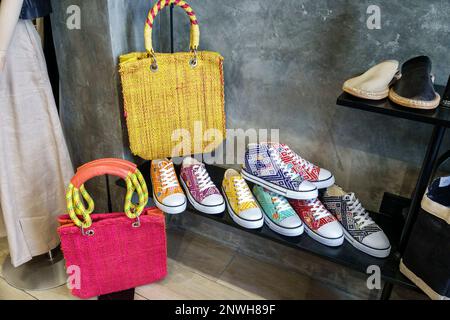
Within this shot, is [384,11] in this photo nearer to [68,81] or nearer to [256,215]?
[256,215]

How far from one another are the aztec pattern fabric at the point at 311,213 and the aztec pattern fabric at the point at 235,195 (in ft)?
0.43

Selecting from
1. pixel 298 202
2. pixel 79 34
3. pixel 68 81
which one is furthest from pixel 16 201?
pixel 298 202

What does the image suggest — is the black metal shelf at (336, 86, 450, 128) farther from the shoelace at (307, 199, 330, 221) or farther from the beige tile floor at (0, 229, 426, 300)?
the beige tile floor at (0, 229, 426, 300)

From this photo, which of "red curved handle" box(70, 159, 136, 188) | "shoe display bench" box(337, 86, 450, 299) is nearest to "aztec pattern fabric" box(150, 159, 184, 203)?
"red curved handle" box(70, 159, 136, 188)

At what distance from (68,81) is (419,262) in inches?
46.9

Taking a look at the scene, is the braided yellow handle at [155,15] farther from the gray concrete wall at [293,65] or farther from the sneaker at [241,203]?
the sneaker at [241,203]

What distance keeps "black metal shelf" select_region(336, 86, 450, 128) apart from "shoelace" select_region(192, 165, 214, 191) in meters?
0.51

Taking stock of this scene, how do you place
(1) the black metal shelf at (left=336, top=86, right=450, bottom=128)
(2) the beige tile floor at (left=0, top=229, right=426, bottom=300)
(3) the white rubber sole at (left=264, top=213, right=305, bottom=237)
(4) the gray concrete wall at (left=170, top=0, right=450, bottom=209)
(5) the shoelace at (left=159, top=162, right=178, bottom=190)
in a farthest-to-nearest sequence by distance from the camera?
(2) the beige tile floor at (left=0, top=229, right=426, bottom=300)
(5) the shoelace at (left=159, top=162, right=178, bottom=190)
(3) the white rubber sole at (left=264, top=213, right=305, bottom=237)
(4) the gray concrete wall at (left=170, top=0, right=450, bottom=209)
(1) the black metal shelf at (left=336, top=86, right=450, bottom=128)

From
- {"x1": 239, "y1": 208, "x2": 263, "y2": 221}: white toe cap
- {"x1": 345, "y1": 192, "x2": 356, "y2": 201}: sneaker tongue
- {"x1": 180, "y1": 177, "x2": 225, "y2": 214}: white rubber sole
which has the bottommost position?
{"x1": 180, "y1": 177, "x2": 225, "y2": 214}: white rubber sole

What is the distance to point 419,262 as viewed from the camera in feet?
3.13

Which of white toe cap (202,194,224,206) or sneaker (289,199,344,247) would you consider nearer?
sneaker (289,199,344,247)

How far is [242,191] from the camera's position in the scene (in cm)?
121

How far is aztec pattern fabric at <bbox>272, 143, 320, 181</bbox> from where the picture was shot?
1.20m

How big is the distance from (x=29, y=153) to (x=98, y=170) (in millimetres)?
296
